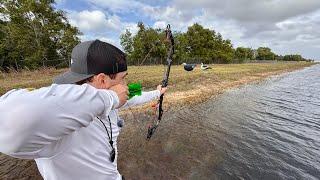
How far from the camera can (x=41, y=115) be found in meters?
1.04

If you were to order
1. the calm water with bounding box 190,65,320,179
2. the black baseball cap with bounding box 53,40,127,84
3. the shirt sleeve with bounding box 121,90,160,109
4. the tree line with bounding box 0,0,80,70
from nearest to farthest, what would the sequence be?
the black baseball cap with bounding box 53,40,127,84 < the shirt sleeve with bounding box 121,90,160,109 < the calm water with bounding box 190,65,320,179 < the tree line with bounding box 0,0,80,70

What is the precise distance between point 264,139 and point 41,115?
1072 centimetres

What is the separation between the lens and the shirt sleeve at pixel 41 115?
1016mm

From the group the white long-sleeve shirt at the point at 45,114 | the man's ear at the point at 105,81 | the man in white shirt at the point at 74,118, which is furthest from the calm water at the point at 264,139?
the white long-sleeve shirt at the point at 45,114

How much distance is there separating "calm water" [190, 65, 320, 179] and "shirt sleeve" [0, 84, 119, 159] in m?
6.59

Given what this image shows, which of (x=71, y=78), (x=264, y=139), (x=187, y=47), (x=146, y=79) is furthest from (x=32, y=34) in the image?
(x=187, y=47)

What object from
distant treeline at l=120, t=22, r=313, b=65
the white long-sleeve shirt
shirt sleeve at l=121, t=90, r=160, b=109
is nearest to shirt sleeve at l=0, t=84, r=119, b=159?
the white long-sleeve shirt

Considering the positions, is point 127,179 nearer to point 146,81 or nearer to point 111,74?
point 111,74

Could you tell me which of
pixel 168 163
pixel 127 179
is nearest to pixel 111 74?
pixel 127 179

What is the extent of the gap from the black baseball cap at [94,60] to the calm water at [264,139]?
19.8 feet

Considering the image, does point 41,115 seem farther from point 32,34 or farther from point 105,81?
point 32,34

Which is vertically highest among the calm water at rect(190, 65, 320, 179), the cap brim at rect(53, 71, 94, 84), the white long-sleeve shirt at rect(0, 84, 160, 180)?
the cap brim at rect(53, 71, 94, 84)

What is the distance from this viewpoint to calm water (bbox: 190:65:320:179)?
7812 mm

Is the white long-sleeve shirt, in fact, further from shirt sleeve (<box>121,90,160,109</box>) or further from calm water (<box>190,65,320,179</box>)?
calm water (<box>190,65,320,179</box>)
